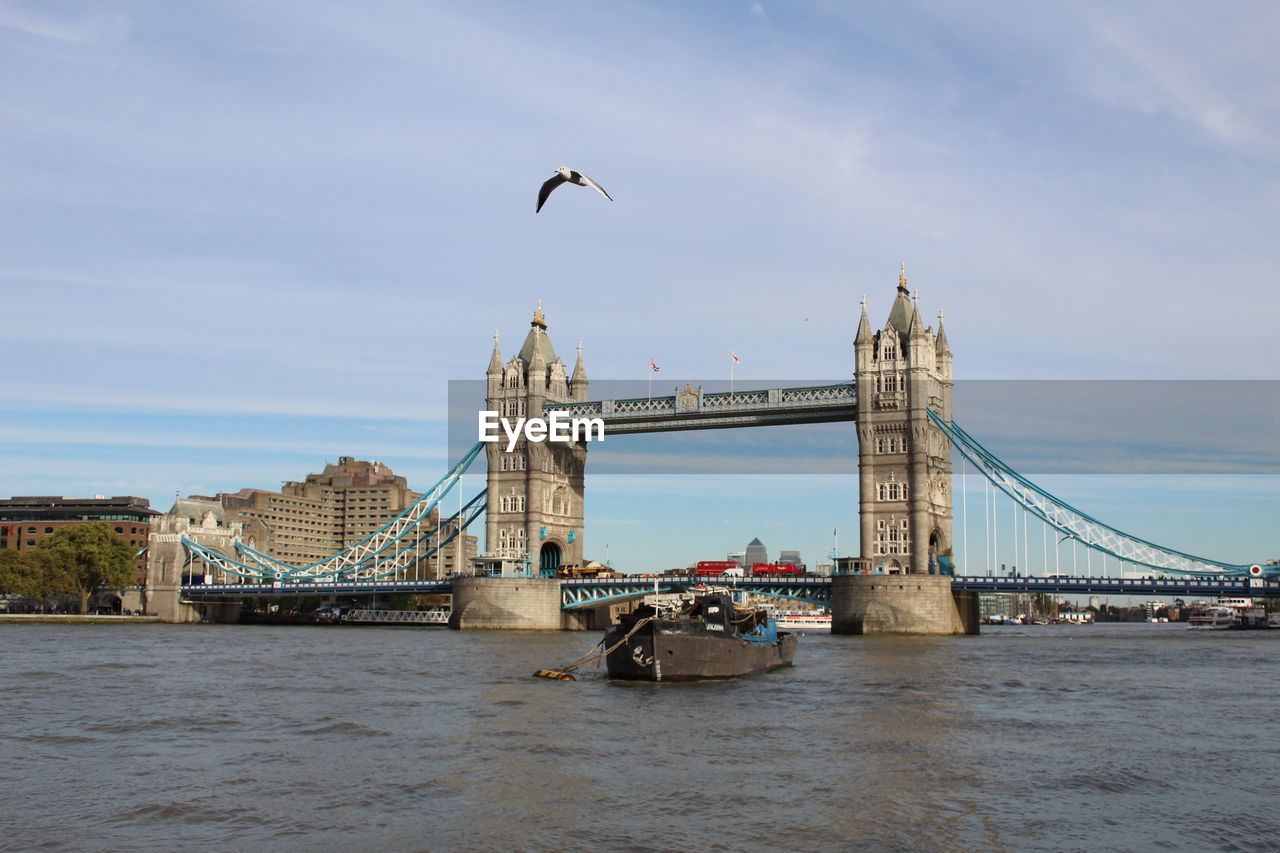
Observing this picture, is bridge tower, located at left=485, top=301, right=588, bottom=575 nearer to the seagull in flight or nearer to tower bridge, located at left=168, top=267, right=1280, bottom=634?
tower bridge, located at left=168, top=267, right=1280, bottom=634

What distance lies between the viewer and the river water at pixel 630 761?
23297mm

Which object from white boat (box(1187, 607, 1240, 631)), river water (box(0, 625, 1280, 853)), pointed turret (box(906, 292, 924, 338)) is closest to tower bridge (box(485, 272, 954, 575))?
pointed turret (box(906, 292, 924, 338))

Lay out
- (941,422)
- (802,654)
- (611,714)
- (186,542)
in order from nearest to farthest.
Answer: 1. (611,714)
2. (802,654)
3. (941,422)
4. (186,542)

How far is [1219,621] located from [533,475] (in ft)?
277

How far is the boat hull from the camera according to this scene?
5047 centimetres

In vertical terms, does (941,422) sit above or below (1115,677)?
above

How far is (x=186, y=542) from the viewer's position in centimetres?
13238

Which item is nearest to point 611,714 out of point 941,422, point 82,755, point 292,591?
point 82,755

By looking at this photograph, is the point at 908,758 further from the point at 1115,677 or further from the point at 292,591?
the point at 292,591

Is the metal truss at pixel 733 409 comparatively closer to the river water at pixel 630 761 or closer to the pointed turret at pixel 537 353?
the pointed turret at pixel 537 353

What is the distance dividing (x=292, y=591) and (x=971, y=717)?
3710 inches

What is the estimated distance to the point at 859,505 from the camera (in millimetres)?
103875

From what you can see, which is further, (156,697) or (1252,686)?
(1252,686)

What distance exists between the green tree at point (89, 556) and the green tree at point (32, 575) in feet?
3.16
